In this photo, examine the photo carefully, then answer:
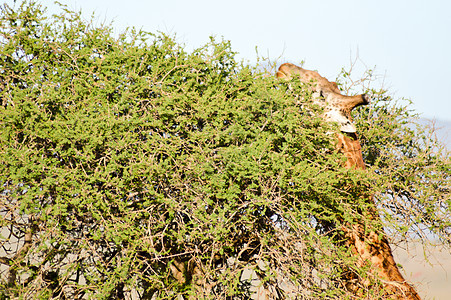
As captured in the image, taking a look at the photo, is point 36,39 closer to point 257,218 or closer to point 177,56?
point 177,56

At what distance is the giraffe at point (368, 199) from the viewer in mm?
8984

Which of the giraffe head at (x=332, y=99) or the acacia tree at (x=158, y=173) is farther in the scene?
the giraffe head at (x=332, y=99)

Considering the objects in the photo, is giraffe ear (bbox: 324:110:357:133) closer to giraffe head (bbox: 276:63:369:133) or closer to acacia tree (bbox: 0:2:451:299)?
giraffe head (bbox: 276:63:369:133)

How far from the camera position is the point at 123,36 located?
913 centimetres

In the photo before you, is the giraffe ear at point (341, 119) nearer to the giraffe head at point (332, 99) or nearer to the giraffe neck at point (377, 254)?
the giraffe head at point (332, 99)

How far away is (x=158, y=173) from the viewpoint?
7.65 m

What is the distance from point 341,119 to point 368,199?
5.73ft

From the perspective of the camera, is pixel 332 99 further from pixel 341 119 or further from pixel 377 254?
pixel 377 254

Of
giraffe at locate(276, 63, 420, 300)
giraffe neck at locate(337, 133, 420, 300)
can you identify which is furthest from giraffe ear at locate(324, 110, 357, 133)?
giraffe neck at locate(337, 133, 420, 300)

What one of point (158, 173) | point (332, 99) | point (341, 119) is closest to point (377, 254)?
point (341, 119)

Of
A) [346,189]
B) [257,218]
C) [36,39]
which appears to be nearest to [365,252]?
[346,189]

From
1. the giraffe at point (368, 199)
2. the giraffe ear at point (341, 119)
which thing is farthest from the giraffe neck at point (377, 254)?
the giraffe ear at point (341, 119)

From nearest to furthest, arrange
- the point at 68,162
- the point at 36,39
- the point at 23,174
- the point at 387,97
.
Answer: the point at 23,174
the point at 68,162
the point at 36,39
the point at 387,97

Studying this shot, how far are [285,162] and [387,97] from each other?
189 inches
